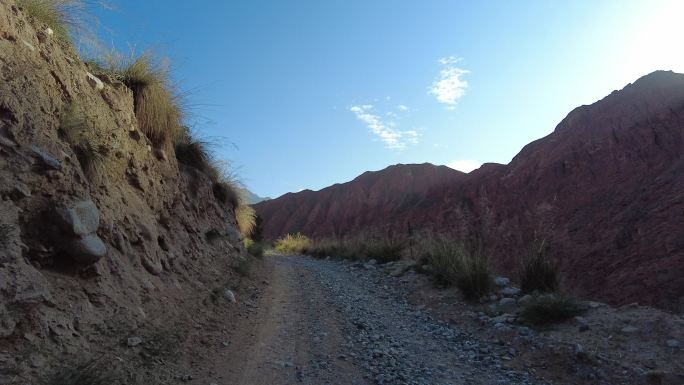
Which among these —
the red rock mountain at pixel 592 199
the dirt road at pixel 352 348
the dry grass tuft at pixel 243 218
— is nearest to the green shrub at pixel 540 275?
the dirt road at pixel 352 348

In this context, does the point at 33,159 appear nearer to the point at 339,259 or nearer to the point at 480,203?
the point at 339,259

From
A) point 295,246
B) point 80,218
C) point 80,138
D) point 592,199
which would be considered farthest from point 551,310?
point 592,199

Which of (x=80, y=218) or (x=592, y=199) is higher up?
(x=592, y=199)

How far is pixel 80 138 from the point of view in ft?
17.3

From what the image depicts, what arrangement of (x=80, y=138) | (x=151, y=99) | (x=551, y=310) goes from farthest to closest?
(x=151, y=99) → (x=551, y=310) → (x=80, y=138)

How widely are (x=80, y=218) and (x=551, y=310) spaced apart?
20.8 feet

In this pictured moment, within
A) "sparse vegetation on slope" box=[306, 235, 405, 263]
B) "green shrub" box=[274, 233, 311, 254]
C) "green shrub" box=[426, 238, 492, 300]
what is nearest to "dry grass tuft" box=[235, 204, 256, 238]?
"sparse vegetation on slope" box=[306, 235, 405, 263]

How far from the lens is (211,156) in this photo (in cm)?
1158

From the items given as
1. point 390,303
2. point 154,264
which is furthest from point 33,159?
point 390,303

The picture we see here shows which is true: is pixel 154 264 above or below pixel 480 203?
below

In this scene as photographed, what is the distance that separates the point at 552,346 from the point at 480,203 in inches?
1716

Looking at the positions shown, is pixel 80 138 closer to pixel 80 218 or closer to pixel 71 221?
pixel 80 218

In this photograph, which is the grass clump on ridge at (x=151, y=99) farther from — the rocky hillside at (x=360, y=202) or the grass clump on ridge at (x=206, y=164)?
the rocky hillside at (x=360, y=202)

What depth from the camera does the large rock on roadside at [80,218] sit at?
4.23 metres
